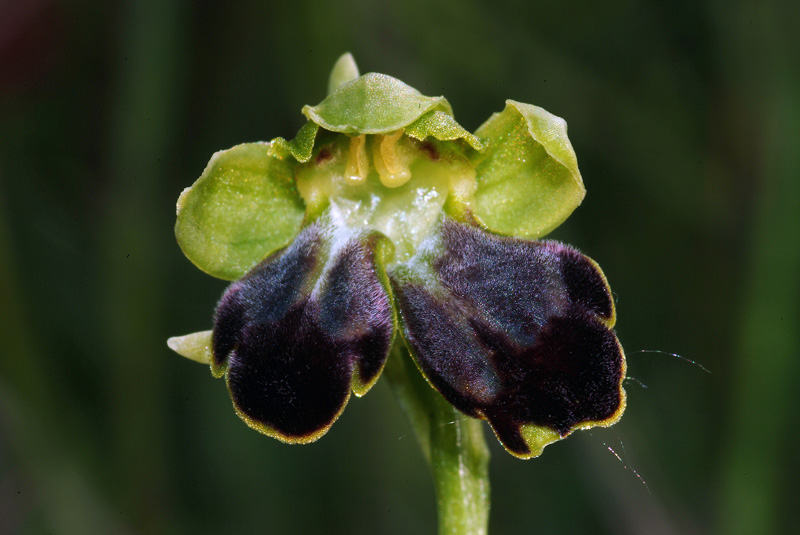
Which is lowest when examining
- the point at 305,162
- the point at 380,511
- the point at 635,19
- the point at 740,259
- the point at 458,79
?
the point at 380,511

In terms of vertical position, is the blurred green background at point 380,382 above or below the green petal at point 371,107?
below

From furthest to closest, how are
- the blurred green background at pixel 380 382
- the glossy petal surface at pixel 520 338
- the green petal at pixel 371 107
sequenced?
the blurred green background at pixel 380 382 < the green petal at pixel 371 107 < the glossy petal surface at pixel 520 338

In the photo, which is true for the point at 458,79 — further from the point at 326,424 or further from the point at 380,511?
the point at 326,424

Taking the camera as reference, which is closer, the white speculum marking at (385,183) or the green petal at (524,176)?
the green petal at (524,176)

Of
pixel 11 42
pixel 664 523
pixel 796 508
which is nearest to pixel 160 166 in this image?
pixel 11 42

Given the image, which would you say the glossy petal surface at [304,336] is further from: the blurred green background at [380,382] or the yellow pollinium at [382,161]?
the blurred green background at [380,382]

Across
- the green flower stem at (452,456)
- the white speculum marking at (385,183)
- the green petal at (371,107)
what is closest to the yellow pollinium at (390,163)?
the white speculum marking at (385,183)

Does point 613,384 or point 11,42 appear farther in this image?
point 11,42
